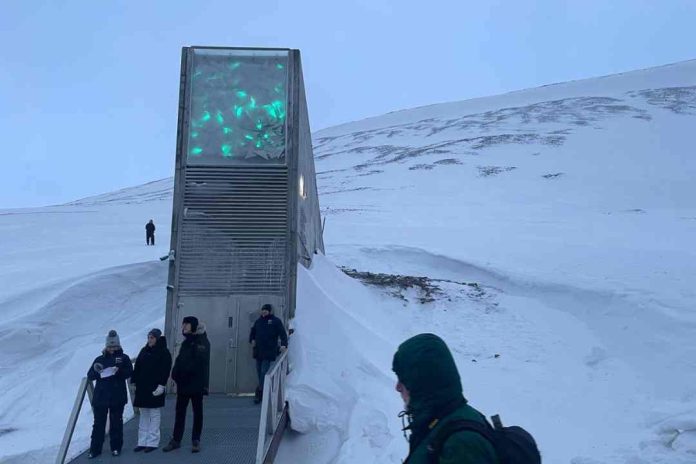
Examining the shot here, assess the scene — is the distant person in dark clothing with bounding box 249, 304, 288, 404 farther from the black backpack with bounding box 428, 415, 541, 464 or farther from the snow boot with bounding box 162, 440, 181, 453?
the black backpack with bounding box 428, 415, 541, 464

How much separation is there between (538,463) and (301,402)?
6.72m

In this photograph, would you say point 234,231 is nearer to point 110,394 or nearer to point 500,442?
point 110,394

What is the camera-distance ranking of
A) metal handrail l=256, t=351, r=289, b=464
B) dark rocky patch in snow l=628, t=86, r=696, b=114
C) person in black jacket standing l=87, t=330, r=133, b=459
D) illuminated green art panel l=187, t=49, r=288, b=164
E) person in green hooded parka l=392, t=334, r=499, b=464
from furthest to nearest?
dark rocky patch in snow l=628, t=86, r=696, b=114 < illuminated green art panel l=187, t=49, r=288, b=164 < person in black jacket standing l=87, t=330, r=133, b=459 < metal handrail l=256, t=351, r=289, b=464 < person in green hooded parka l=392, t=334, r=499, b=464

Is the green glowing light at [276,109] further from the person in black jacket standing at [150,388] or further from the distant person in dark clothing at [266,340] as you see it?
the person in black jacket standing at [150,388]

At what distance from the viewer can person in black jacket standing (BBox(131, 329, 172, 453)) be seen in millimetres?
7270

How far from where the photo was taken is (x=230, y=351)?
1035 centimetres

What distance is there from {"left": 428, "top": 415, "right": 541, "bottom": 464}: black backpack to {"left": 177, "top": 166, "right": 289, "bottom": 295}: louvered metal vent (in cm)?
840

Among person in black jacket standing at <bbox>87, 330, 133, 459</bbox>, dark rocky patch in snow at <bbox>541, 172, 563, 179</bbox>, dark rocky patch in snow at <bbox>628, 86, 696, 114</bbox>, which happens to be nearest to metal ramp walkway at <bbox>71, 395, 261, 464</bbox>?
person in black jacket standing at <bbox>87, 330, 133, 459</bbox>

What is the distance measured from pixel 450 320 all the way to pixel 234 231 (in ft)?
21.1

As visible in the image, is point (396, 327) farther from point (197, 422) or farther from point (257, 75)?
point (197, 422)

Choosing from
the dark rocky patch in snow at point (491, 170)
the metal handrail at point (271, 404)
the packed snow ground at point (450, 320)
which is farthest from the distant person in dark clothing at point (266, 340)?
the dark rocky patch in snow at point (491, 170)

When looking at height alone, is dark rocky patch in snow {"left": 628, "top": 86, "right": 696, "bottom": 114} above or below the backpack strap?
above

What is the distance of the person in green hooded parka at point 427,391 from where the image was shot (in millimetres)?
2408

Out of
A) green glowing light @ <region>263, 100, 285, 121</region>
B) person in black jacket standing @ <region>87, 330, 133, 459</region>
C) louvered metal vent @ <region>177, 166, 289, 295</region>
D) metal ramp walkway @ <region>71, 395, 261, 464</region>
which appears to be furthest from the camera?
green glowing light @ <region>263, 100, 285, 121</region>
